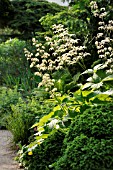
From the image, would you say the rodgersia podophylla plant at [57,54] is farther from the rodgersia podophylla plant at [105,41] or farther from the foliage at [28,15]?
the foliage at [28,15]

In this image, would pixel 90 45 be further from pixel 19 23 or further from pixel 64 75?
pixel 19 23

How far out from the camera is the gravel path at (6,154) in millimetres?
4641

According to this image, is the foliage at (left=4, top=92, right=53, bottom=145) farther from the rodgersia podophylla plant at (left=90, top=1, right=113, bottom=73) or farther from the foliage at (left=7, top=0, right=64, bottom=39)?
the foliage at (left=7, top=0, right=64, bottom=39)

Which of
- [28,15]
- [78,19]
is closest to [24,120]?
[78,19]

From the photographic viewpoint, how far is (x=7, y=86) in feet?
31.6

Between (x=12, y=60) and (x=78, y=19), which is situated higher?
(x=78, y=19)

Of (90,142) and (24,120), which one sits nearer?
(90,142)

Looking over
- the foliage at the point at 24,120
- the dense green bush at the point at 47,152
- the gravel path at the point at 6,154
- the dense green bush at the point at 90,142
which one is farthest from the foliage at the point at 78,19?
the dense green bush at the point at 90,142

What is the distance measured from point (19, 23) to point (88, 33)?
4539 millimetres

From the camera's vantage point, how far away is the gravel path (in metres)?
4.64

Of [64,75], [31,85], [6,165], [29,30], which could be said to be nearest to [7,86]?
[31,85]

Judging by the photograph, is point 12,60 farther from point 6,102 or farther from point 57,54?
point 57,54

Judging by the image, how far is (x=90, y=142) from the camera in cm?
371

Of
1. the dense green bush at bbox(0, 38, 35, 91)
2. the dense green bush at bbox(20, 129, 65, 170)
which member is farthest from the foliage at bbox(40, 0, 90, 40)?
the dense green bush at bbox(20, 129, 65, 170)
